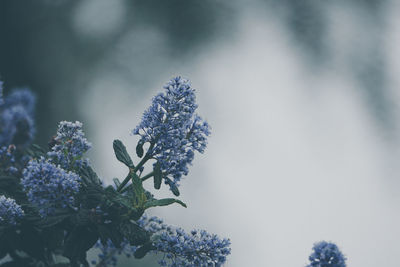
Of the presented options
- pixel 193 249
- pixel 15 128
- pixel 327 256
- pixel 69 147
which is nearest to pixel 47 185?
pixel 69 147

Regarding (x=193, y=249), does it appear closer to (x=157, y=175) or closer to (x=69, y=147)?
(x=157, y=175)

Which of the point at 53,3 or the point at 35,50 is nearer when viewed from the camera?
the point at 35,50

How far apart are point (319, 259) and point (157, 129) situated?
0.67 m

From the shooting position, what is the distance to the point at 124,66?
8211mm

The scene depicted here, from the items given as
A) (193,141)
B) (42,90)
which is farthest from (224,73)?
(193,141)

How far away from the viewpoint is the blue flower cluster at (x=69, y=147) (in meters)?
1.73

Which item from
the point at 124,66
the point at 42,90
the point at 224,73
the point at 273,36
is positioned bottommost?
the point at 42,90

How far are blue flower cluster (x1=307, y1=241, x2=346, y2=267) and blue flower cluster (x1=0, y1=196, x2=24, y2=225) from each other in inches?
36.8

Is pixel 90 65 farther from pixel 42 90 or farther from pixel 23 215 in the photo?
pixel 23 215

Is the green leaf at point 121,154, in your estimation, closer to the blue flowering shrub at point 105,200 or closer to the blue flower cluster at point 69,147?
the blue flowering shrub at point 105,200

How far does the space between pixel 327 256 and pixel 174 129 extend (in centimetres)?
63

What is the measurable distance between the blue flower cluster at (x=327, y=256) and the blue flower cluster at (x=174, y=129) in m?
0.51

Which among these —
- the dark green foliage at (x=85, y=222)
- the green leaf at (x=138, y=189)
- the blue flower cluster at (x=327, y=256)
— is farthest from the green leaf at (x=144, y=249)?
the blue flower cluster at (x=327, y=256)

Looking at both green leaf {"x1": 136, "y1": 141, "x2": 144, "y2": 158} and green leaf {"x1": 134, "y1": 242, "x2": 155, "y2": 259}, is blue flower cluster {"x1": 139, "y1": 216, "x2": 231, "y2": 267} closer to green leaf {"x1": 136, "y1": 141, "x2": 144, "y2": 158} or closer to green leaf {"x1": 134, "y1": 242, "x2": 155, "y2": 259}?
green leaf {"x1": 134, "y1": 242, "x2": 155, "y2": 259}
